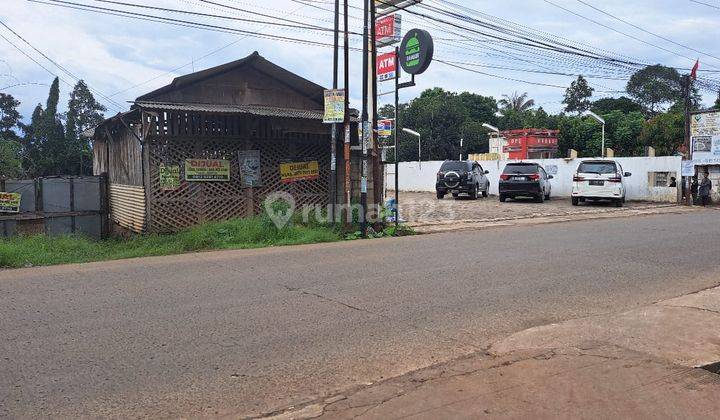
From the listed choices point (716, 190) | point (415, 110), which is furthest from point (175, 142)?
point (415, 110)

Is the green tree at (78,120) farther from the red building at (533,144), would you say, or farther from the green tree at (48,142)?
the red building at (533,144)

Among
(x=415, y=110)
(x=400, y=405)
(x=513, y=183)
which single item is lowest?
(x=400, y=405)

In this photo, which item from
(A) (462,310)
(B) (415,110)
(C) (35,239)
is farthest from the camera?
(B) (415,110)

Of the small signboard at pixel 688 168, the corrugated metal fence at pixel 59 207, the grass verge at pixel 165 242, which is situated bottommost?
the grass verge at pixel 165 242

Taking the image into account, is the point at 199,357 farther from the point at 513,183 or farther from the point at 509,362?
the point at 513,183

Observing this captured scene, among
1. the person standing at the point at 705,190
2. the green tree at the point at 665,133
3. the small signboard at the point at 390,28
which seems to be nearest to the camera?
the small signboard at the point at 390,28

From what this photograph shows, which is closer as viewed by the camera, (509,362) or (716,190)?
(509,362)

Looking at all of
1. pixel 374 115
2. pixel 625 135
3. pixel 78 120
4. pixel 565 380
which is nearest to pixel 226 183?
pixel 374 115

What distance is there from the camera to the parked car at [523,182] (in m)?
23.2

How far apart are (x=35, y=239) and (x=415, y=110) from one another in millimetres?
46989

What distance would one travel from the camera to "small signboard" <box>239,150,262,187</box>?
1399 cm

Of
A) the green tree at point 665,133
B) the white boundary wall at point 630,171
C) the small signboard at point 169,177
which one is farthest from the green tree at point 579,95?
the small signboard at point 169,177

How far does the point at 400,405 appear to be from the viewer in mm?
3879

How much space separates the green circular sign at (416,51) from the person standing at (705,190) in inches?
607
